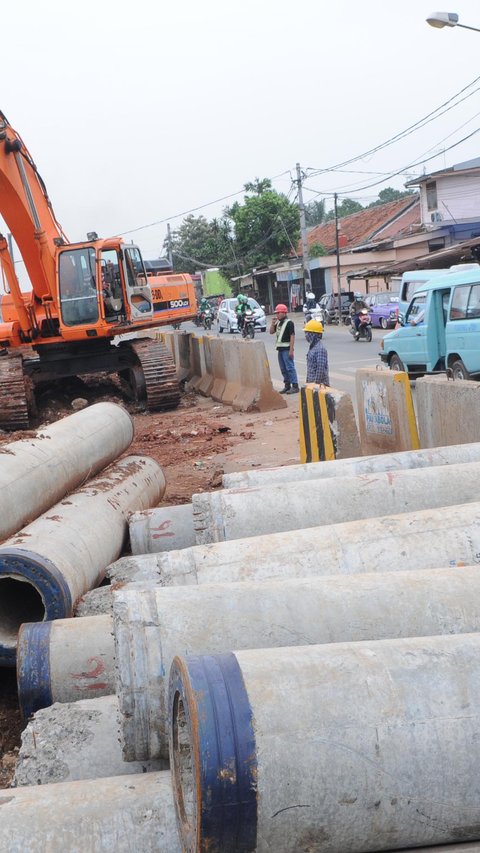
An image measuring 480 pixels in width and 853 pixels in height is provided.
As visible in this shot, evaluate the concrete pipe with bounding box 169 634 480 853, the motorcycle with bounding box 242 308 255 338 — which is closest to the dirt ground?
the concrete pipe with bounding box 169 634 480 853

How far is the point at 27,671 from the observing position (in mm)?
4219

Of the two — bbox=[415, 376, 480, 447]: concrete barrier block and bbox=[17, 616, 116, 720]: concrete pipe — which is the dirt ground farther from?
bbox=[415, 376, 480, 447]: concrete barrier block

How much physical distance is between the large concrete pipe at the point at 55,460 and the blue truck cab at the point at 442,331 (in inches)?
259

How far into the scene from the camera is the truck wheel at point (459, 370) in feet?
45.4

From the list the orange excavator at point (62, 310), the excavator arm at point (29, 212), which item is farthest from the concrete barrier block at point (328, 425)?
the excavator arm at point (29, 212)

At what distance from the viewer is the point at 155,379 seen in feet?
54.0

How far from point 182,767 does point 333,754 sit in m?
0.64

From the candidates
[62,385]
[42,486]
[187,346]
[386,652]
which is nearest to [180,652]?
[386,652]

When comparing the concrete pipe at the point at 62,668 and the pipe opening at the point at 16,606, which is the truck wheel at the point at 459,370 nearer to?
the pipe opening at the point at 16,606

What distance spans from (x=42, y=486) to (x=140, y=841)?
406 cm

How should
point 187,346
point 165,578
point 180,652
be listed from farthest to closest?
point 187,346 < point 165,578 < point 180,652

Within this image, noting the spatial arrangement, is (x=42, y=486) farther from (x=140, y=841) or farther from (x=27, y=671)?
(x=140, y=841)

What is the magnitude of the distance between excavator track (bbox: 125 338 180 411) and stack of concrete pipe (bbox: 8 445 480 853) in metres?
11.4

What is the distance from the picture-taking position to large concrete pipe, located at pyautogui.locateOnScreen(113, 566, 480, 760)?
307 cm
